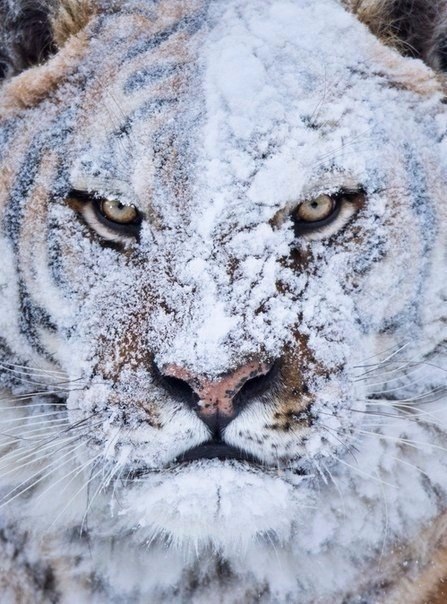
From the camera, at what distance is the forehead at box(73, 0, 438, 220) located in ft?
5.57

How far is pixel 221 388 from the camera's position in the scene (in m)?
1.52

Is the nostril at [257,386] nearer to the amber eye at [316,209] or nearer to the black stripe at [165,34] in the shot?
the amber eye at [316,209]

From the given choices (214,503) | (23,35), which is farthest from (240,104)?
(214,503)

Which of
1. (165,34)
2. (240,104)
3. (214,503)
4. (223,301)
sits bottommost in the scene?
(214,503)

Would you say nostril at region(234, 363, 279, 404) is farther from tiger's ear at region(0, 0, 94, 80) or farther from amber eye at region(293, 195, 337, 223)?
tiger's ear at region(0, 0, 94, 80)

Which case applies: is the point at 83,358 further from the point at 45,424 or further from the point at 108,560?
the point at 108,560

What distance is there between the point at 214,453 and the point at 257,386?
178 millimetres

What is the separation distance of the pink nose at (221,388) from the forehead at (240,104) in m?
0.35

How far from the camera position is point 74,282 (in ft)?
6.15

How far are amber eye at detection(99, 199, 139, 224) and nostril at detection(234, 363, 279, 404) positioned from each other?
1.58 ft

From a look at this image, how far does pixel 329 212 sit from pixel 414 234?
22cm

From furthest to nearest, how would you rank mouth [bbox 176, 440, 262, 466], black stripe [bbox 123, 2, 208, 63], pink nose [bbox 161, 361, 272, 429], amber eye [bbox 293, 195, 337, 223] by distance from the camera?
black stripe [bbox 123, 2, 208, 63] < amber eye [bbox 293, 195, 337, 223] < mouth [bbox 176, 440, 262, 466] < pink nose [bbox 161, 361, 272, 429]

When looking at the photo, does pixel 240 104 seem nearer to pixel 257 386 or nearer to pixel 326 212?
pixel 326 212

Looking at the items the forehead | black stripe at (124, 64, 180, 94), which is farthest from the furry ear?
black stripe at (124, 64, 180, 94)
